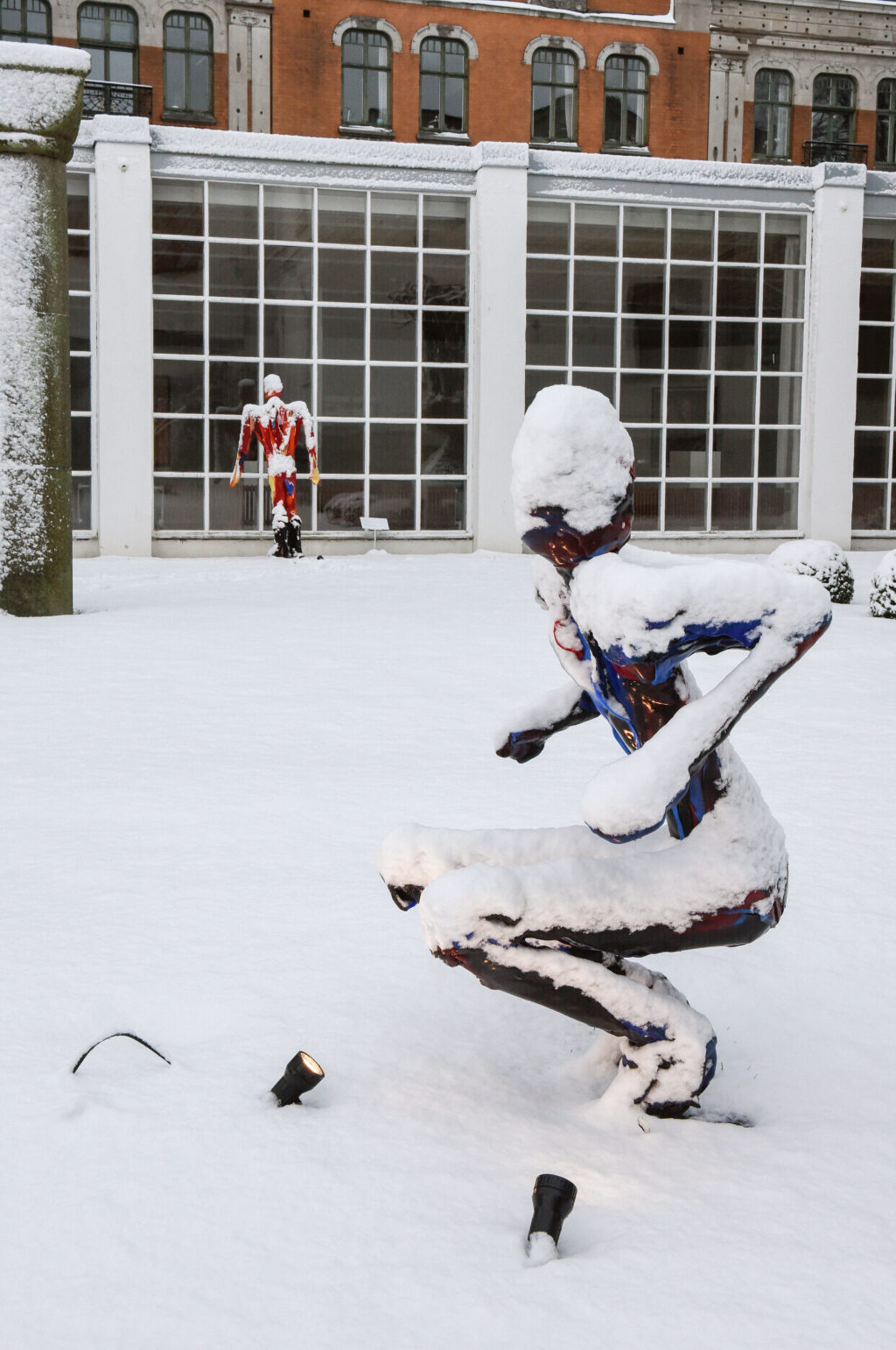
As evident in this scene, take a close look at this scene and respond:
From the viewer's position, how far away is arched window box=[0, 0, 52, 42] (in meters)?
23.2

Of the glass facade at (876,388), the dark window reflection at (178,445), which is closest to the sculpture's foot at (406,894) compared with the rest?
the dark window reflection at (178,445)

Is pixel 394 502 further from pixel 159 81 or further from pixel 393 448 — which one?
pixel 159 81

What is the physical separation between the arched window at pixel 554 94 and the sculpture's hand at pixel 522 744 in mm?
25454

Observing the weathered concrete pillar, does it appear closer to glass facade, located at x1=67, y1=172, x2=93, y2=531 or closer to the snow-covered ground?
the snow-covered ground

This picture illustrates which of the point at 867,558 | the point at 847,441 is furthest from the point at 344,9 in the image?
the point at 867,558

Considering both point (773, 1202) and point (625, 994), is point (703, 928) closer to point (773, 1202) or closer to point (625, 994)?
point (625, 994)

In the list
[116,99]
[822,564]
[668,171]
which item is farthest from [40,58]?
[116,99]

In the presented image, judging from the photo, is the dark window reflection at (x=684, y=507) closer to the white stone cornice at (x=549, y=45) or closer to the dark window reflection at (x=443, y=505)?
the dark window reflection at (x=443, y=505)

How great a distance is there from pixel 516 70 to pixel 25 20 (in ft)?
29.1

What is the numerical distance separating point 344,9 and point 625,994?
25704mm

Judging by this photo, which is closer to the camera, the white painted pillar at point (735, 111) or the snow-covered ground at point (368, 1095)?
the snow-covered ground at point (368, 1095)

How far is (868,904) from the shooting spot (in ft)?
12.3

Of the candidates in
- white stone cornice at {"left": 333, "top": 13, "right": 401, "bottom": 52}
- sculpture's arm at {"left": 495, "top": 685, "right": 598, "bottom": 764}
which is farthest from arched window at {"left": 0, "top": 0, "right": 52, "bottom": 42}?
sculpture's arm at {"left": 495, "top": 685, "right": 598, "bottom": 764}

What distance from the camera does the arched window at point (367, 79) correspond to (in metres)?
24.8
